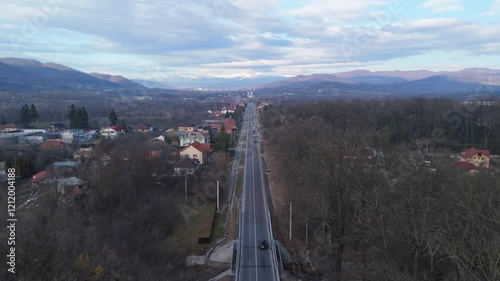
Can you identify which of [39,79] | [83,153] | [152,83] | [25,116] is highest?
[152,83]

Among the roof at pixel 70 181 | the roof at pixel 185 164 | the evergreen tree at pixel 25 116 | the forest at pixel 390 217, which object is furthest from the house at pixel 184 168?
the evergreen tree at pixel 25 116

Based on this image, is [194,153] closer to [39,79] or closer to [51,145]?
[51,145]

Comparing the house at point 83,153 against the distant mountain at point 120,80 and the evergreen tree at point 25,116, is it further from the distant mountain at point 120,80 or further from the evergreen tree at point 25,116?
the distant mountain at point 120,80

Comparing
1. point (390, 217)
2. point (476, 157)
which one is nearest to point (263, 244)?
point (390, 217)

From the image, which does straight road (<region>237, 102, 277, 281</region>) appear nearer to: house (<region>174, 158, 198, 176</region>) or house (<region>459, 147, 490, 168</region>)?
house (<region>174, 158, 198, 176</region>)

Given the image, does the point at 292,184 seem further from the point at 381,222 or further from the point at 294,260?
the point at 381,222

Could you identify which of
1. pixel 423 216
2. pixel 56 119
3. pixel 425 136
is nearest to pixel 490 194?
pixel 423 216

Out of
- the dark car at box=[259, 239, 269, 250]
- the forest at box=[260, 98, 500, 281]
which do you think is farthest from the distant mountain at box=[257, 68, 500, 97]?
the dark car at box=[259, 239, 269, 250]
